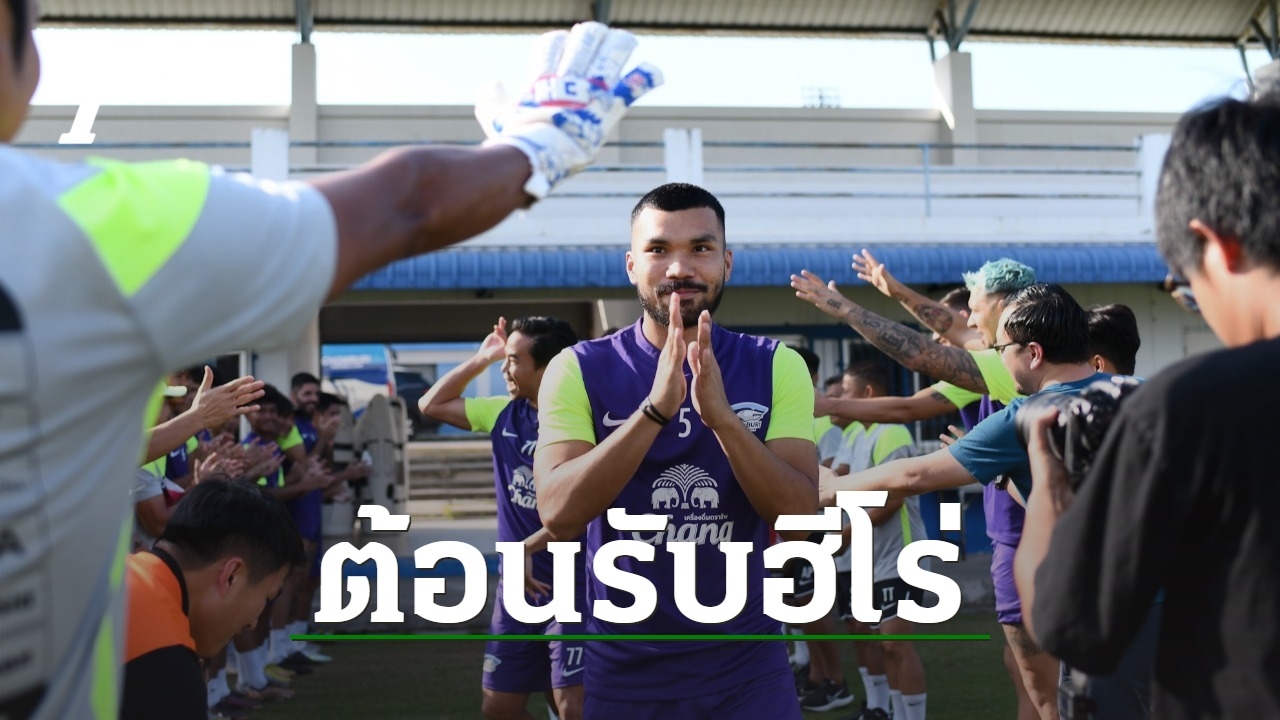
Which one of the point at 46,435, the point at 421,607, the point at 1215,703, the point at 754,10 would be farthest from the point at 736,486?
the point at 754,10

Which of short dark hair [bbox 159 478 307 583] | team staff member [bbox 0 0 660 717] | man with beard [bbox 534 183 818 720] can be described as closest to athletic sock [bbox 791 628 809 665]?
man with beard [bbox 534 183 818 720]

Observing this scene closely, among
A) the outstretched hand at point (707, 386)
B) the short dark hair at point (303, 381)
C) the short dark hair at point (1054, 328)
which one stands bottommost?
the outstretched hand at point (707, 386)

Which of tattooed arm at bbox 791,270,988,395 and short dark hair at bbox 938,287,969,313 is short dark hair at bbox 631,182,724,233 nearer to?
tattooed arm at bbox 791,270,988,395

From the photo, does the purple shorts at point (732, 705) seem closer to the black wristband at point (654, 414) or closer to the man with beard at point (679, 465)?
the man with beard at point (679, 465)

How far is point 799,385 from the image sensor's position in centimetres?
377

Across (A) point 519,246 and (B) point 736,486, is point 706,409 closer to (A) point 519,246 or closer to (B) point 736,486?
(B) point 736,486

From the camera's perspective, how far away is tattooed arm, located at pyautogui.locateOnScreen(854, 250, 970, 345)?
20.8 feet

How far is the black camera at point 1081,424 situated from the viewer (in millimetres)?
2105

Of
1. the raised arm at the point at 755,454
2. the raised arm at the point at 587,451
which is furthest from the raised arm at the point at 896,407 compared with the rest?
the raised arm at the point at 587,451

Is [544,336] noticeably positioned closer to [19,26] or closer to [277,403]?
[277,403]

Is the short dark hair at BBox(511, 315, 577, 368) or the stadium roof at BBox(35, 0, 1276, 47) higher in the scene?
the stadium roof at BBox(35, 0, 1276, 47)

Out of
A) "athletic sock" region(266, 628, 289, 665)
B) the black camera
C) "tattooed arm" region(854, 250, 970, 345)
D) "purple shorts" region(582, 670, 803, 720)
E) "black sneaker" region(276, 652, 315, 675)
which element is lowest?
"black sneaker" region(276, 652, 315, 675)

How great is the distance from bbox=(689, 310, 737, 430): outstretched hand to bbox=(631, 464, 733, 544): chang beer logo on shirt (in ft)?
1.05

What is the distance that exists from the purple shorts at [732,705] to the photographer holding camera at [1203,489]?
62.9 inches
